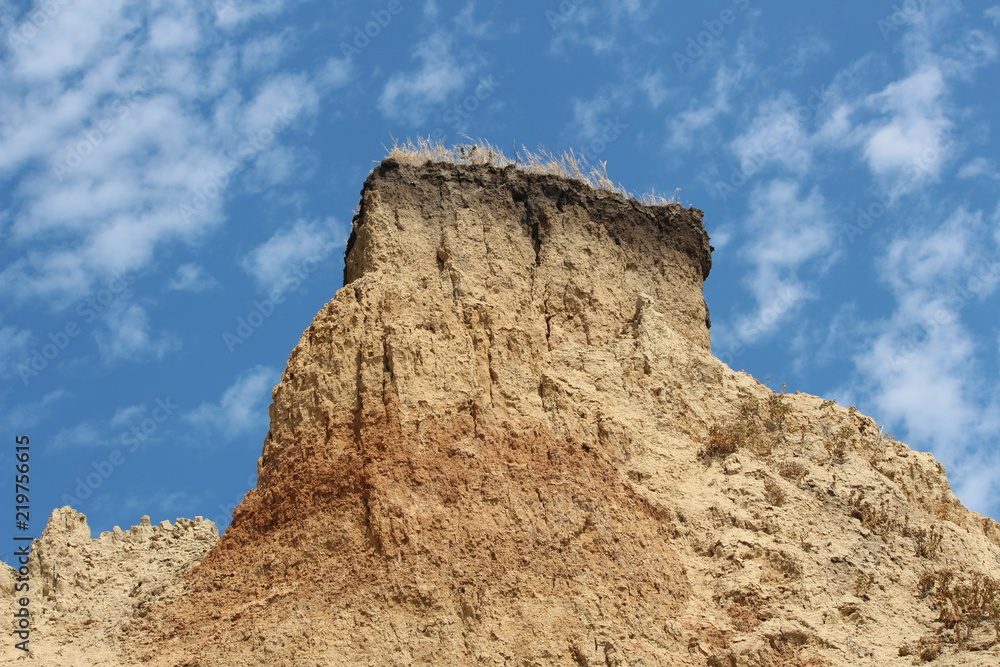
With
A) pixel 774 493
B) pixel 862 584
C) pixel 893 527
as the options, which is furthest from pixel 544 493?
pixel 893 527

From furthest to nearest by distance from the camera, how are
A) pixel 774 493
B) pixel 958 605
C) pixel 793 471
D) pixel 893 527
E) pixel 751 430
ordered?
1. pixel 751 430
2. pixel 793 471
3. pixel 774 493
4. pixel 893 527
5. pixel 958 605

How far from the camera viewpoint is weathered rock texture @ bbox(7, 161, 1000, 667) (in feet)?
36.6

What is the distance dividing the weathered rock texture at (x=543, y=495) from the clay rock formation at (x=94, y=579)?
0.42 m

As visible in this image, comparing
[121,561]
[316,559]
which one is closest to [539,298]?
[316,559]

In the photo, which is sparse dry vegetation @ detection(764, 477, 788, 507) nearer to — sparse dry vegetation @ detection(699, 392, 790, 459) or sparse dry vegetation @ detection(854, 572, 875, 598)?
sparse dry vegetation @ detection(699, 392, 790, 459)

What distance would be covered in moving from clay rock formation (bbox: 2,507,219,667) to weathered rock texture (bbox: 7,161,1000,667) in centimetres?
42

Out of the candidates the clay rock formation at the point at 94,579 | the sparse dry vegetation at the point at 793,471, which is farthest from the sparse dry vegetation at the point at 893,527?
the clay rock formation at the point at 94,579

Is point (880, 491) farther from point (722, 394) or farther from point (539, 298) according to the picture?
point (539, 298)

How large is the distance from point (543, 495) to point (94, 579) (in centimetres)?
471

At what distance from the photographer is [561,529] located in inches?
465

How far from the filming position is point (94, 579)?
12.7m

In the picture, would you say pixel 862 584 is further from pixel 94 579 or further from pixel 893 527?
pixel 94 579

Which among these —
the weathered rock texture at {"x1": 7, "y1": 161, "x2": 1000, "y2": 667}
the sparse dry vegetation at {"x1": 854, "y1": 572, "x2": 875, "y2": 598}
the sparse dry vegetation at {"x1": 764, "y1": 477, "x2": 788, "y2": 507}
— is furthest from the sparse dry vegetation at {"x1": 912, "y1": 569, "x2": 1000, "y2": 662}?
the sparse dry vegetation at {"x1": 764, "y1": 477, "x2": 788, "y2": 507}

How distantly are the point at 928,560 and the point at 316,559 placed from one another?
19.8 feet
